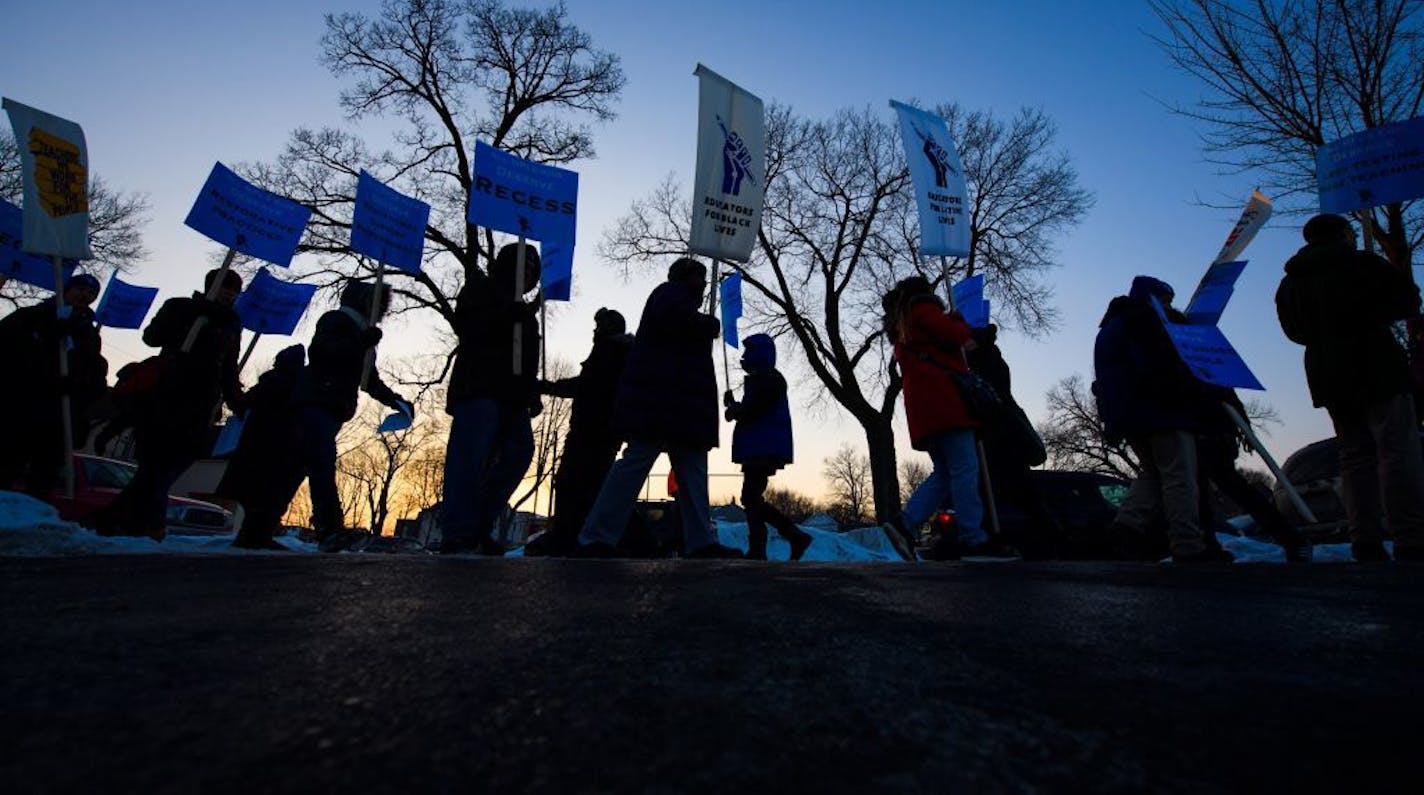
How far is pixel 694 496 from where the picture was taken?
4.19 m

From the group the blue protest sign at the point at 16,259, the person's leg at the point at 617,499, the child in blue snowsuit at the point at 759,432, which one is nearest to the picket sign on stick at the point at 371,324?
the person's leg at the point at 617,499

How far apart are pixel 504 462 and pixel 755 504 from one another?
1.98m

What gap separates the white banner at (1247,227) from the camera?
4.77 m

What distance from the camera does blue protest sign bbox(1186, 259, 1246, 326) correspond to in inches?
186

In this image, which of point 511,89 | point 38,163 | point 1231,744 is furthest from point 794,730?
point 511,89

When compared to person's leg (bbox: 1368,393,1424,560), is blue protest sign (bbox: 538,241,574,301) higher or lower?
higher

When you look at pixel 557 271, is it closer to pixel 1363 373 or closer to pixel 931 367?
pixel 931 367

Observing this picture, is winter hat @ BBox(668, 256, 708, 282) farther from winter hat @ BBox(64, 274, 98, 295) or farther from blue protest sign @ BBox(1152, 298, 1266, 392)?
winter hat @ BBox(64, 274, 98, 295)

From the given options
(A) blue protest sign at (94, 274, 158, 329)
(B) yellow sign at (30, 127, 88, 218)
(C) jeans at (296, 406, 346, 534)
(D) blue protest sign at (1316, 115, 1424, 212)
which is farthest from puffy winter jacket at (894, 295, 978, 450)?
(A) blue protest sign at (94, 274, 158, 329)

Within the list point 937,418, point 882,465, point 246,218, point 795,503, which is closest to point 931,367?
point 937,418

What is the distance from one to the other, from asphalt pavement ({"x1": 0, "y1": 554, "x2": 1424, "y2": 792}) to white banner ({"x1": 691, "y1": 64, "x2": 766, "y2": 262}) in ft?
14.0

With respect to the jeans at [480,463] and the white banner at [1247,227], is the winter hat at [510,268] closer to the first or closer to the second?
the jeans at [480,463]

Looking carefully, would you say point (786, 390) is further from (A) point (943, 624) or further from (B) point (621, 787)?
(B) point (621, 787)

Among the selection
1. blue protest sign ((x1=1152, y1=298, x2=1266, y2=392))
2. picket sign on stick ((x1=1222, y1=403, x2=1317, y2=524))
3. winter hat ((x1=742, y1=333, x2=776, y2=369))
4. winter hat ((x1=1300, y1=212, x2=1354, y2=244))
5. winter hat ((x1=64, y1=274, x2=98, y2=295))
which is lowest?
picket sign on stick ((x1=1222, y1=403, x2=1317, y2=524))
